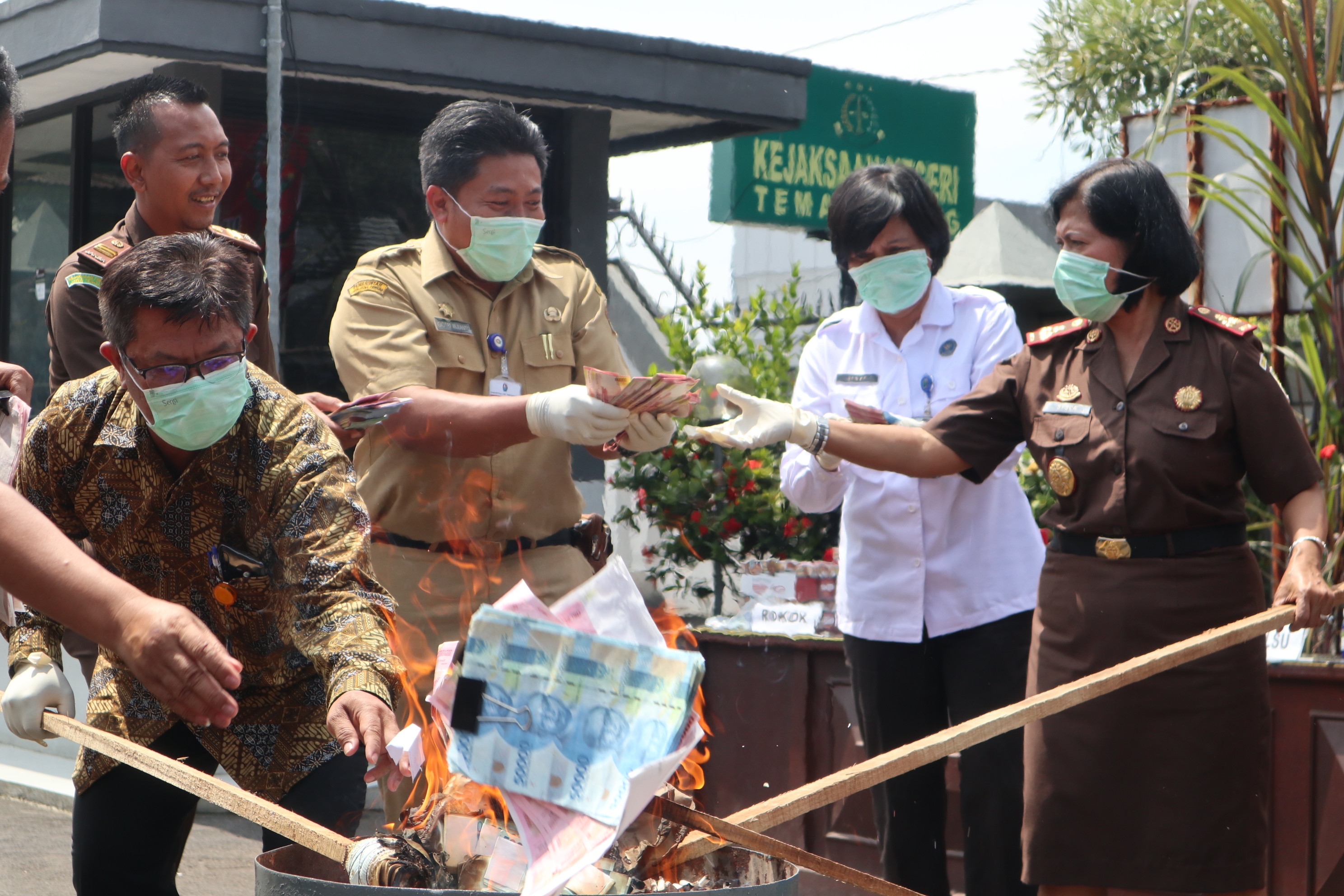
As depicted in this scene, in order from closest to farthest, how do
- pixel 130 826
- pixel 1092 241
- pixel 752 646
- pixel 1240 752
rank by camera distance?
pixel 130 826, pixel 1240 752, pixel 1092 241, pixel 752 646

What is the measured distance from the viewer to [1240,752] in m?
3.19

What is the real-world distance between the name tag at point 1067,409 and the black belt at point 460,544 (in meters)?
1.23

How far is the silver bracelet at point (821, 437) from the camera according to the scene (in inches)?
144

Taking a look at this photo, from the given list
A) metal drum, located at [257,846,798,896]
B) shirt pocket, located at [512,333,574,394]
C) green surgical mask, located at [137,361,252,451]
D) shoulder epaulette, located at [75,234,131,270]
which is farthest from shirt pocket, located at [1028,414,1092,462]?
shoulder epaulette, located at [75,234,131,270]

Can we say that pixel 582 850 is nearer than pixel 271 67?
Yes

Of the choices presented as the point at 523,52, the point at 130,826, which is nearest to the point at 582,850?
the point at 130,826

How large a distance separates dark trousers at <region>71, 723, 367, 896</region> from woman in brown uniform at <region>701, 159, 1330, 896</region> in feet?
5.24

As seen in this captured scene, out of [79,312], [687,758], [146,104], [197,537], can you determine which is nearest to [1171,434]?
[687,758]

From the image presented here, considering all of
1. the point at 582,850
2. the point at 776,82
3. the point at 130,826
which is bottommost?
the point at 130,826

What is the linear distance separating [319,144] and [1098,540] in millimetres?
5813

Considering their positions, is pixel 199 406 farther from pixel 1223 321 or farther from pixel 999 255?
pixel 999 255

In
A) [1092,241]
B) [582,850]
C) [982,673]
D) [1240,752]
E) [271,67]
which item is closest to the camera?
[582,850]

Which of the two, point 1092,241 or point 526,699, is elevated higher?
point 1092,241

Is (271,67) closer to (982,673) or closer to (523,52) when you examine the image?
(523,52)
